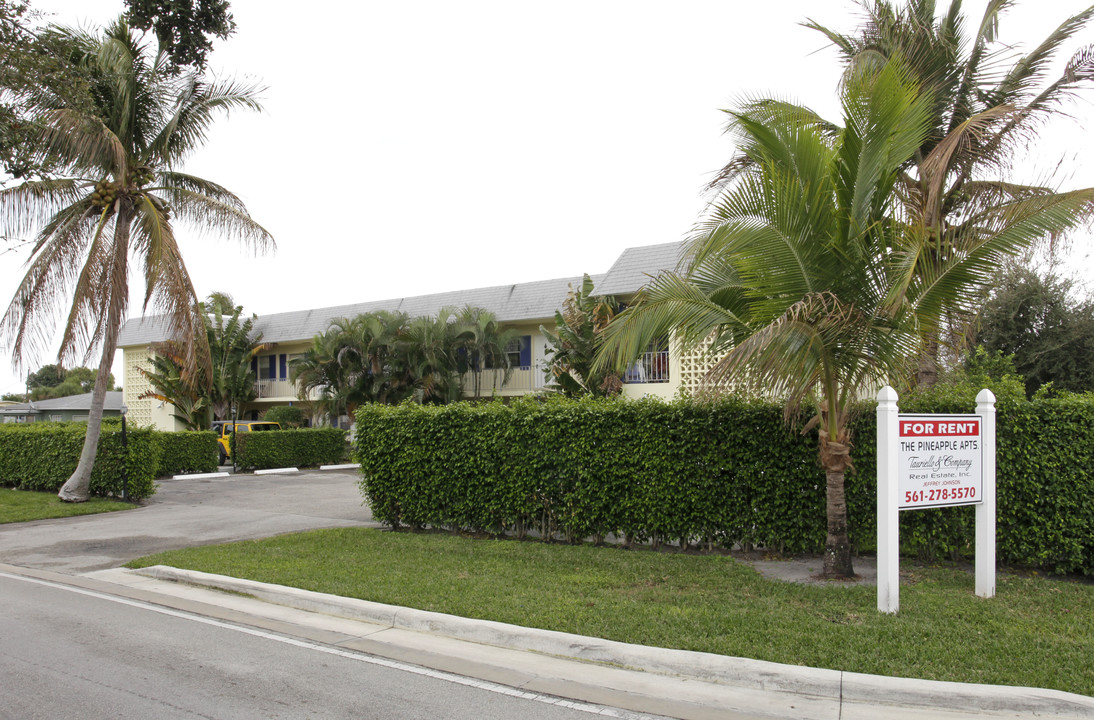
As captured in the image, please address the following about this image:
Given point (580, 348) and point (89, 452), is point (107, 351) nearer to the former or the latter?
point (89, 452)

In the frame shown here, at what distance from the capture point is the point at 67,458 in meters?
19.8

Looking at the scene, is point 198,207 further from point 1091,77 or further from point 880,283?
point 1091,77

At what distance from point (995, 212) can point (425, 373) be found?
2490 cm

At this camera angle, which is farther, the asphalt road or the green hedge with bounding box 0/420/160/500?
the green hedge with bounding box 0/420/160/500

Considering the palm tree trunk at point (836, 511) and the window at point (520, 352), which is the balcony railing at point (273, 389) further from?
the palm tree trunk at point (836, 511)

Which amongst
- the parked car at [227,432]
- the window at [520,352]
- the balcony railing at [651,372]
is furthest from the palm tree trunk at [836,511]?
the parked car at [227,432]

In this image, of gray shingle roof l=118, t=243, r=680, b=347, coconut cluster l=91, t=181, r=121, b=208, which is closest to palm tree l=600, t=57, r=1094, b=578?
gray shingle roof l=118, t=243, r=680, b=347

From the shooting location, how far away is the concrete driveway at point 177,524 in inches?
473

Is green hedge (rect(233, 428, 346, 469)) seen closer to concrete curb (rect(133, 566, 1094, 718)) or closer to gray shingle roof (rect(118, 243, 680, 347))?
gray shingle roof (rect(118, 243, 680, 347))

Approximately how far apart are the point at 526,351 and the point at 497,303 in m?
2.25

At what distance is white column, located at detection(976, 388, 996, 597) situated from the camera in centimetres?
786

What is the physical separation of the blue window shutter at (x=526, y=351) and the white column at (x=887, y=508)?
953 inches

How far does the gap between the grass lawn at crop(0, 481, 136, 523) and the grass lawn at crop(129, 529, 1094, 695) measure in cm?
704

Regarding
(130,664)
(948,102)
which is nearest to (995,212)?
(948,102)
